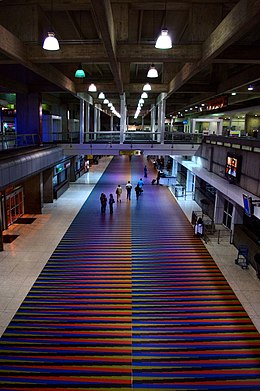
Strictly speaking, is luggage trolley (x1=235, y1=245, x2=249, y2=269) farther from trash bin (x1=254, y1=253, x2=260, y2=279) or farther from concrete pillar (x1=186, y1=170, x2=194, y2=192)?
concrete pillar (x1=186, y1=170, x2=194, y2=192)

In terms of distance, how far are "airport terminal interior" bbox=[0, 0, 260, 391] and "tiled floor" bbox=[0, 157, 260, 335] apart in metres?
0.05

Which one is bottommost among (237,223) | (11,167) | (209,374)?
(209,374)

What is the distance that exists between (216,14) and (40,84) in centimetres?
1145

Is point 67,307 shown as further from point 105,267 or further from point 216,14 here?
point 216,14

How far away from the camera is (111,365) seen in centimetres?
607

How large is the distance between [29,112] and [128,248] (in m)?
10.1

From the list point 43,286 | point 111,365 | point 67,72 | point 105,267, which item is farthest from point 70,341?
point 67,72

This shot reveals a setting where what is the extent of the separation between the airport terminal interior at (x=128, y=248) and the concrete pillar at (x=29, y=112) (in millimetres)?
61

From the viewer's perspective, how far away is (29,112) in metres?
17.8

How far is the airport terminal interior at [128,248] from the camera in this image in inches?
240

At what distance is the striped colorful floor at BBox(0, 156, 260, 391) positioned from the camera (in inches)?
229

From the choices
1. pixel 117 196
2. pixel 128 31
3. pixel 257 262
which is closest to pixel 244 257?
pixel 257 262

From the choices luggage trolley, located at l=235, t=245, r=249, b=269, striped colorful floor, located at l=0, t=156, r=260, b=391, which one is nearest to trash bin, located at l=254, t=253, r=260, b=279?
luggage trolley, located at l=235, t=245, r=249, b=269

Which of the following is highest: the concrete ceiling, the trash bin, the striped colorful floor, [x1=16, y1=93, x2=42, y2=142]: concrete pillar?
the concrete ceiling
